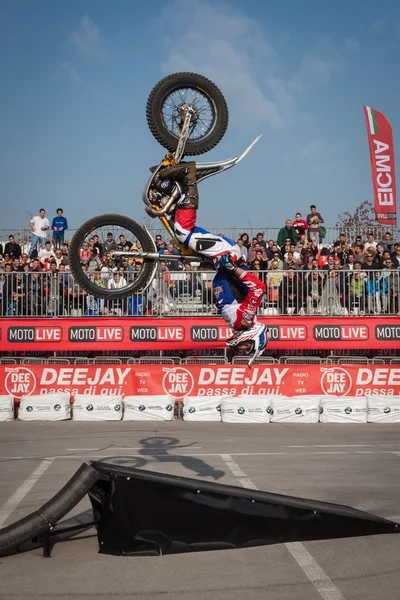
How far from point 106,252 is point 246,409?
47.6 ft

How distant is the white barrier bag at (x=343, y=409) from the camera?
82.6ft

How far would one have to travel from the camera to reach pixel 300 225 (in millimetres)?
29469

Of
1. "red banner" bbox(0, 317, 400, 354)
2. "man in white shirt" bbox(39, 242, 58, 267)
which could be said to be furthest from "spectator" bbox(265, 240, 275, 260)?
"man in white shirt" bbox(39, 242, 58, 267)

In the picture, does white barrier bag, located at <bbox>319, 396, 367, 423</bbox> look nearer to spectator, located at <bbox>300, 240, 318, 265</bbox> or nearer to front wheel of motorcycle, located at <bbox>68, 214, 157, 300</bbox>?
spectator, located at <bbox>300, 240, 318, 265</bbox>

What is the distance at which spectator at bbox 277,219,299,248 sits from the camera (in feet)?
94.2

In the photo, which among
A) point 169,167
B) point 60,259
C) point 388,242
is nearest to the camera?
point 169,167

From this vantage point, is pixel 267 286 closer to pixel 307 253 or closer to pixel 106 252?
pixel 307 253

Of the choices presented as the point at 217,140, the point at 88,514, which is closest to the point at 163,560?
the point at 88,514

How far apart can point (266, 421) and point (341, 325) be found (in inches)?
178

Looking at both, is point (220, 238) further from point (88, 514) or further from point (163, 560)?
point (88, 514)

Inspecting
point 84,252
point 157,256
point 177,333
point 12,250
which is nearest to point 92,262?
point 84,252

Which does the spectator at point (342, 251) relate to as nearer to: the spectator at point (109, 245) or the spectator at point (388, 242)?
the spectator at point (388, 242)

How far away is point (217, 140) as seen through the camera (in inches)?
436

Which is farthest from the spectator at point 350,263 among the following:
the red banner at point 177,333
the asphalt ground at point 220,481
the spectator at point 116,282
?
the spectator at point 116,282
